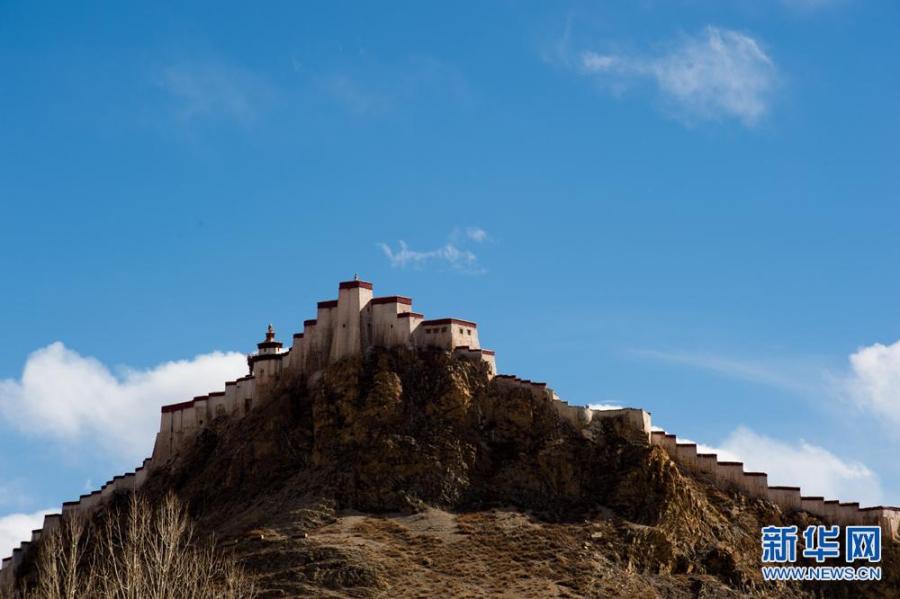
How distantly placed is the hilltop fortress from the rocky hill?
66 centimetres

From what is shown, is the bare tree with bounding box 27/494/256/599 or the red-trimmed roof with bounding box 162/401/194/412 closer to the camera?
the bare tree with bounding box 27/494/256/599

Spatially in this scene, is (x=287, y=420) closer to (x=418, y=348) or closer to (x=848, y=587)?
(x=418, y=348)

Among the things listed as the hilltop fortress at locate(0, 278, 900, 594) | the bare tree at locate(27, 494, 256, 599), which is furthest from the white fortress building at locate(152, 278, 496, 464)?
the bare tree at locate(27, 494, 256, 599)

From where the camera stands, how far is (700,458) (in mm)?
81312

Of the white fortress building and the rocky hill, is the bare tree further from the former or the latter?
the white fortress building

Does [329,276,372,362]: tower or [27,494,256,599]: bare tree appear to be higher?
[329,276,372,362]: tower

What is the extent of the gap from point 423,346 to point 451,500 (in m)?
9.89

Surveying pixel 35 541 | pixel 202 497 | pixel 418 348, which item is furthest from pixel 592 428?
pixel 35 541

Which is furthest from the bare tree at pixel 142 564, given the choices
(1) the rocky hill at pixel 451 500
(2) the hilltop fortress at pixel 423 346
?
(2) the hilltop fortress at pixel 423 346

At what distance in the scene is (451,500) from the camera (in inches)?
2970

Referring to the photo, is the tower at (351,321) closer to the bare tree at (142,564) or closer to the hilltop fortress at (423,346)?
the hilltop fortress at (423,346)

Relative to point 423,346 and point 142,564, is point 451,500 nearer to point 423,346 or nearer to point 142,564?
point 423,346

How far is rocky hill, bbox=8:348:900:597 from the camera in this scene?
69.6 meters

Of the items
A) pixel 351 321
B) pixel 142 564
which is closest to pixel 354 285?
pixel 351 321
